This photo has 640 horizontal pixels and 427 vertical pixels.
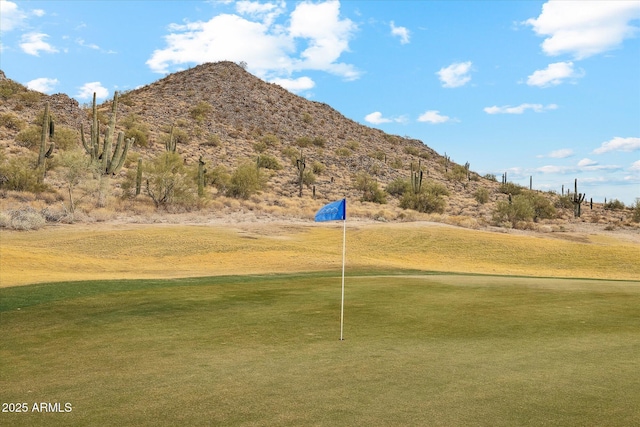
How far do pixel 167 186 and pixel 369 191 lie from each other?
94.8ft

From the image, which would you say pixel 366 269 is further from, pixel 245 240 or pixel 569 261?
pixel 569 261

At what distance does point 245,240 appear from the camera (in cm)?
3534

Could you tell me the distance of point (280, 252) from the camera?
32.4 m

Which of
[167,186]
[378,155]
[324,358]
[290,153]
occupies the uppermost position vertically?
[378,155]

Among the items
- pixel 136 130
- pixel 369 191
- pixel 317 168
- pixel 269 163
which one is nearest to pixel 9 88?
pixel 136 130

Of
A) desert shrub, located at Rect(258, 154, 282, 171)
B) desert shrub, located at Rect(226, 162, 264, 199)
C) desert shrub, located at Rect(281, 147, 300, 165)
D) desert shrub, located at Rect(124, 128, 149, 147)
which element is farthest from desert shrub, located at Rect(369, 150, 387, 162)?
desert shrub, located at Rect(226, 162, 264, 199)

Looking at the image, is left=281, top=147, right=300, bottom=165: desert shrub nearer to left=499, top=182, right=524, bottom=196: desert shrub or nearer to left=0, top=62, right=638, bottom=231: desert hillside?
left=0, top=62, right=638, bottom=231: desert hillside

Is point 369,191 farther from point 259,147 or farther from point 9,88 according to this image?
point 9,88

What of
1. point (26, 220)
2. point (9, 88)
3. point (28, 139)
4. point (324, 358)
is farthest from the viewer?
point (9, 88)

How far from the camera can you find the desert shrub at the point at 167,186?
4644 cm

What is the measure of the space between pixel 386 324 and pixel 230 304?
14.9 feet

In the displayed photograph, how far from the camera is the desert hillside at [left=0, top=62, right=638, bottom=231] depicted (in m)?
46.0

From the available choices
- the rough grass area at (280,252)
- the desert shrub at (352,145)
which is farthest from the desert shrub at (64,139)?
the desert shrub at (352,145)

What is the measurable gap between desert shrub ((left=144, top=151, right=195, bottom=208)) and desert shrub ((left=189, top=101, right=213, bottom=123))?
144 feet
